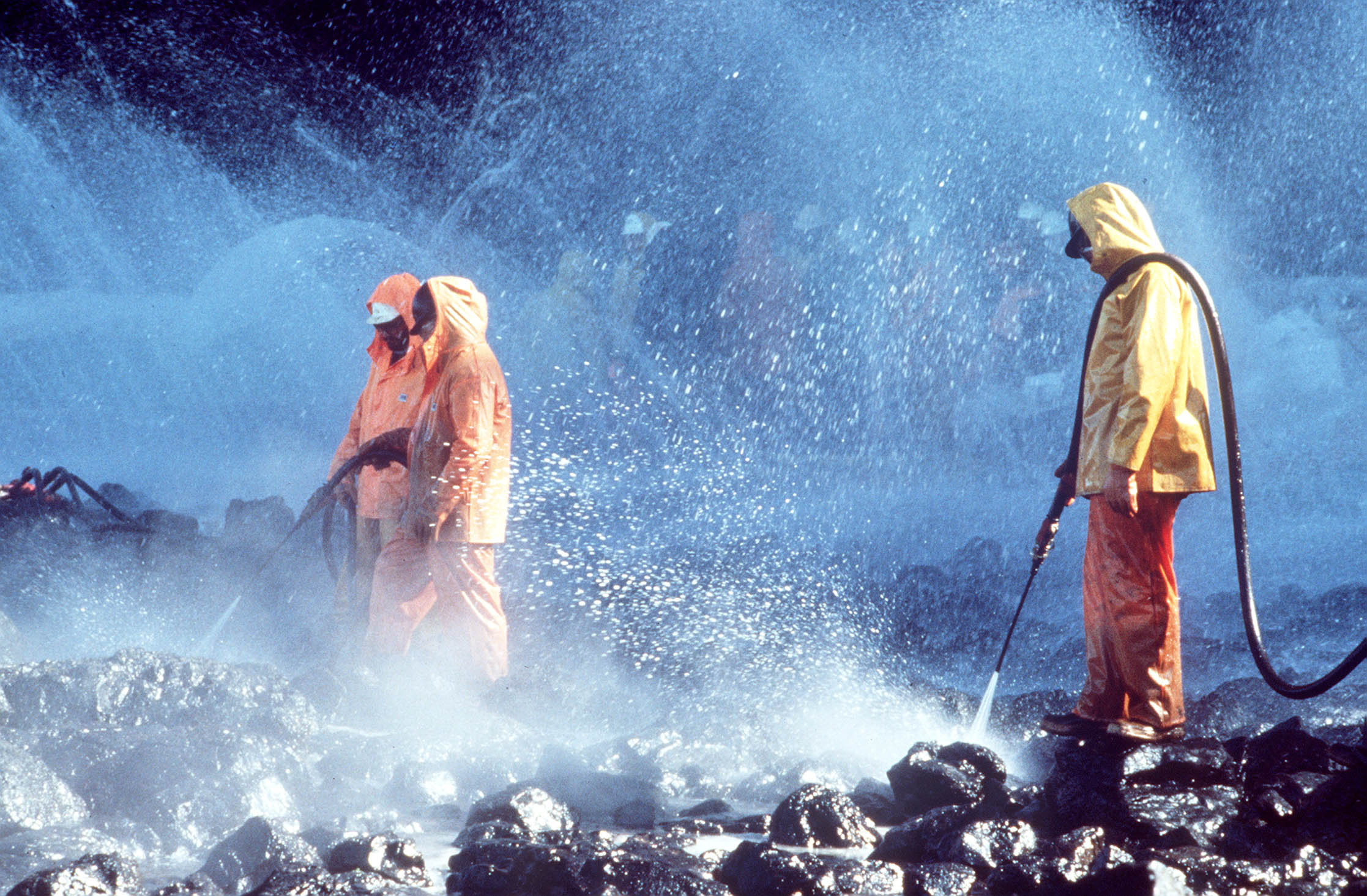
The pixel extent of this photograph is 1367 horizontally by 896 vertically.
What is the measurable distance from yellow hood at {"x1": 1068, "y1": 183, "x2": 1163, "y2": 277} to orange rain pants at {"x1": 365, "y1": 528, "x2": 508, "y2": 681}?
3421mm

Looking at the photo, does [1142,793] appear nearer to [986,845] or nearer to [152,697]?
[986,845]

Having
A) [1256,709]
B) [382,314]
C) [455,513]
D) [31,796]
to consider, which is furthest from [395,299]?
[1256,709]

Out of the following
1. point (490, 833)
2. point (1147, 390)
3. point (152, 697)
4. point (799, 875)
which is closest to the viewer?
point (799, 875)

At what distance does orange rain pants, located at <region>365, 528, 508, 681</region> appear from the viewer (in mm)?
5289

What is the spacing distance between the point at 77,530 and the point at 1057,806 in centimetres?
885

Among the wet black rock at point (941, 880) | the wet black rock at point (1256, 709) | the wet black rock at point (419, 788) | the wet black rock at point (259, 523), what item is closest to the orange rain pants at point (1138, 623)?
the wet black rock at point (941, 880)

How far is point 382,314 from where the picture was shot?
5980 mm

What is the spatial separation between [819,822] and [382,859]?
1.39 metres

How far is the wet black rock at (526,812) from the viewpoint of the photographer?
326cm

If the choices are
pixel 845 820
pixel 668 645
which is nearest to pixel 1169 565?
pixel 845 820

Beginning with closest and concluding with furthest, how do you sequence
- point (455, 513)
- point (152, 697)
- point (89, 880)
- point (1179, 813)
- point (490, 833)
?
point (89, 880)
point (1179, 813)
point (490, 833)
point (152, 697)
point (455, 513)

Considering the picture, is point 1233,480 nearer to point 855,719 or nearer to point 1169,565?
point 1169,565

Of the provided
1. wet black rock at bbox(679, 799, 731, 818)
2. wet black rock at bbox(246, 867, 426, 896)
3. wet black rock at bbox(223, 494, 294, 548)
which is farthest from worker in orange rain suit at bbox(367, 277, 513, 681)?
wet black rock at bbox(223, 494, 294, 548)

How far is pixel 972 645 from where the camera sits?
1281cm
